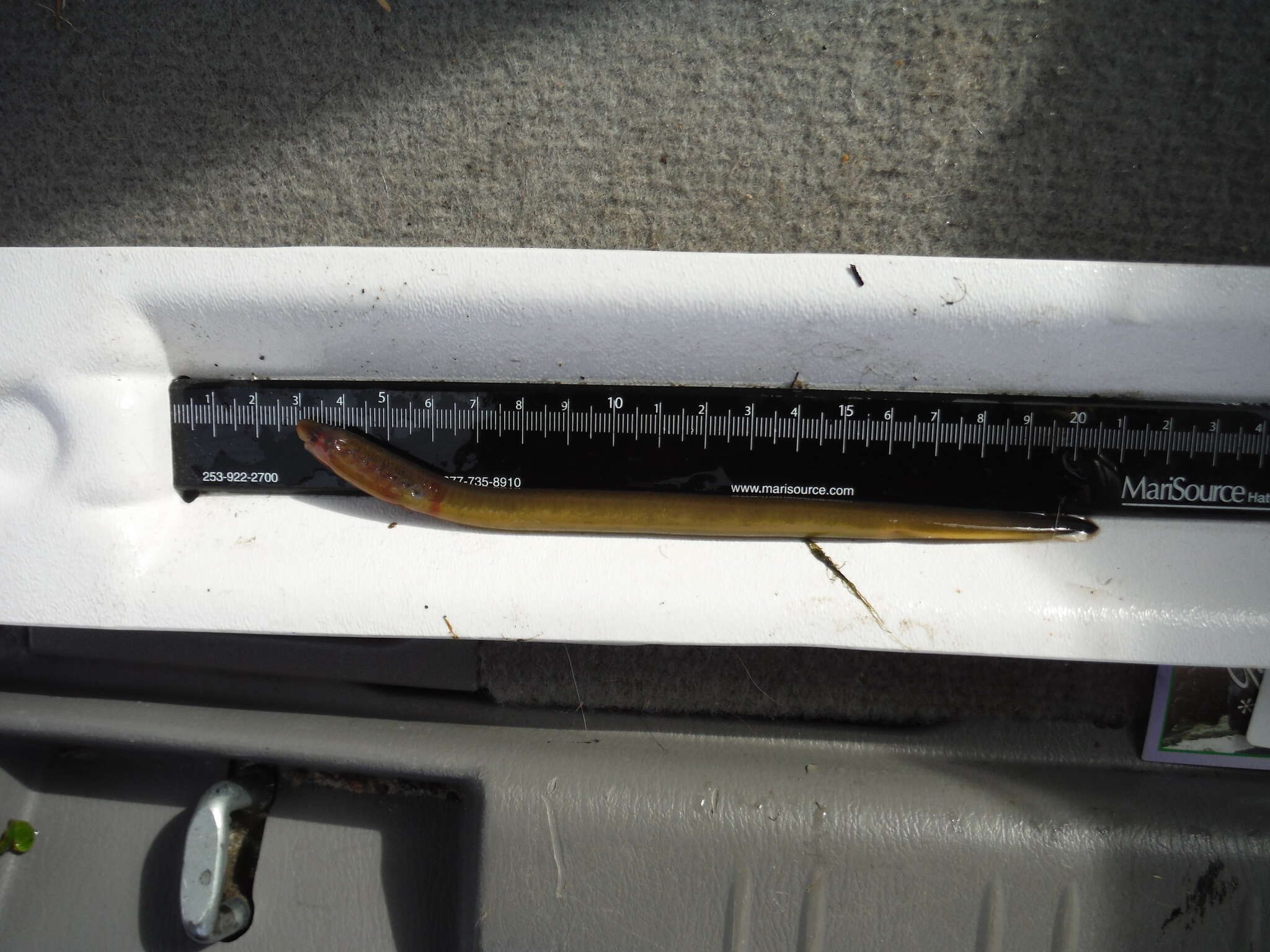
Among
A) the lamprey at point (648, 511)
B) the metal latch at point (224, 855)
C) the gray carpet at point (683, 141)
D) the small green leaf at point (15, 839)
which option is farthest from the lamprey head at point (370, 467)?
the small green leaf at point (15, 839)

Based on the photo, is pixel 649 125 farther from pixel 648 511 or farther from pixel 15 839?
pixel 15 839

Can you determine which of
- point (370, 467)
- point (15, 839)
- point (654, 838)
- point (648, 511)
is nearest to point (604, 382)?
point (648, 511)

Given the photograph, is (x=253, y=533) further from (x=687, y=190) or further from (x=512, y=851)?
(x=687, y=190)

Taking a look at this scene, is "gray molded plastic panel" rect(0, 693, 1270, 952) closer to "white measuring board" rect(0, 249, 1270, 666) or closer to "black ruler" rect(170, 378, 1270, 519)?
"white measuring board" rect(0, 249, 1270, 666)

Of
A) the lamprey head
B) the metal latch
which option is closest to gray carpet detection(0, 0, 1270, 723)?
the lamprey head

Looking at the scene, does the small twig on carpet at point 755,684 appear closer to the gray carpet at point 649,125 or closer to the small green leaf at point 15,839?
the gray carpet at point 649,125

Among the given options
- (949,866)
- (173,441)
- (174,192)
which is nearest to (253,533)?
(173,441)
